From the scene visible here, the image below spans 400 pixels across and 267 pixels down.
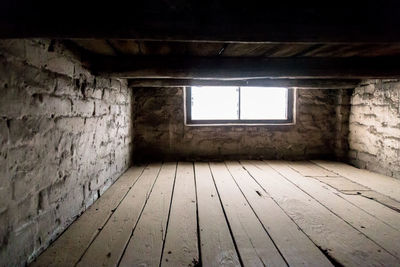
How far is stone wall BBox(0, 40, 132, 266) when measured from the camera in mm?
1190

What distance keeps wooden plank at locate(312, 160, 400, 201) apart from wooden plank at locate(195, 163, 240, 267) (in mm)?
1597

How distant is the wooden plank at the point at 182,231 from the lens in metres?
1.38

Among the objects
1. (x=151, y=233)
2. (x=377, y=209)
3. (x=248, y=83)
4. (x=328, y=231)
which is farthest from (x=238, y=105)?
(x=151, y=233)

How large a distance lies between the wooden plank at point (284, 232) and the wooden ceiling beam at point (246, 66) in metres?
1.08

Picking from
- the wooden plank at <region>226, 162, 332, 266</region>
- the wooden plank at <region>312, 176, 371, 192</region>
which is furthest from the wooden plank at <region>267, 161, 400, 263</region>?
the wooden plank at <region>226, 162, 332, 266</region>

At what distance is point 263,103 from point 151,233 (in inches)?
118

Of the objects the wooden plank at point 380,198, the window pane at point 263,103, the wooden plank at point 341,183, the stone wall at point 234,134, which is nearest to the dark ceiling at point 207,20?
the wooden plank at point 380,198

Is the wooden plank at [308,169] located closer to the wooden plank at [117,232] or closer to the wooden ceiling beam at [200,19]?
the wooden plank at [117,232]

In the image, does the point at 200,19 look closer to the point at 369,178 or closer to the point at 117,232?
the point at 117,232

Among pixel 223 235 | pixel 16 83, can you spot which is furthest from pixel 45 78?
pixel 223 235

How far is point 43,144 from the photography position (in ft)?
4.85

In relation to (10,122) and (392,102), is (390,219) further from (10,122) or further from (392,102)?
(10,122)

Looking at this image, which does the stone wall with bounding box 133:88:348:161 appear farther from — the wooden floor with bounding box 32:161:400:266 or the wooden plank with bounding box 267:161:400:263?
the wooden plank with bounding box 267:161:400:263

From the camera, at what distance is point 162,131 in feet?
12.9
